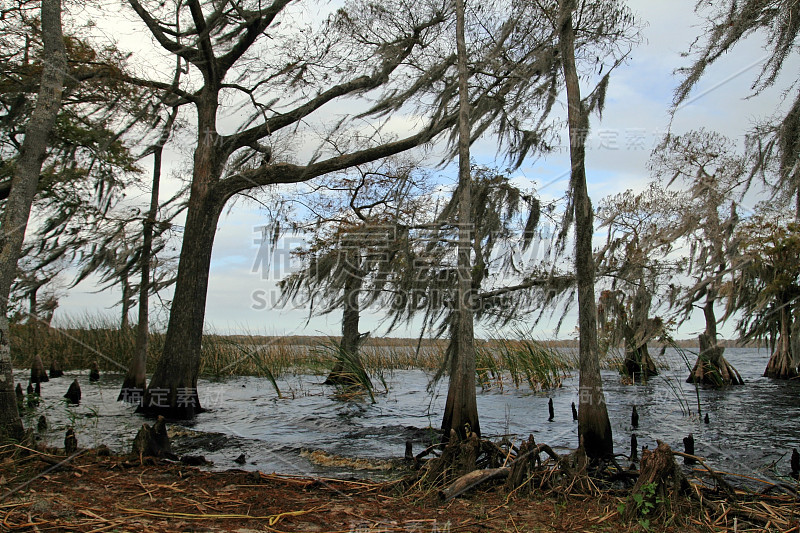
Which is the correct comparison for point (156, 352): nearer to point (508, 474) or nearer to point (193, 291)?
point (193, 291)

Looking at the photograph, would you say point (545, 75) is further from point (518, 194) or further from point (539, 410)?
point (539, 410)

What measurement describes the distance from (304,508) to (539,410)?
23.9 feet

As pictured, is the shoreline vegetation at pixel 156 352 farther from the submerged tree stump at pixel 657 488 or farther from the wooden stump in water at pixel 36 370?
the submerged tree stump at pixel 657 488

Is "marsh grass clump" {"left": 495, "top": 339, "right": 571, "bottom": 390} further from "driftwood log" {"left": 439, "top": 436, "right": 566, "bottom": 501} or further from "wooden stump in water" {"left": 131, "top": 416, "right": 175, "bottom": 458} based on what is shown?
"wooden stump in water" {"left": 131, "top": 416, "right": 175, "bottom": 458}

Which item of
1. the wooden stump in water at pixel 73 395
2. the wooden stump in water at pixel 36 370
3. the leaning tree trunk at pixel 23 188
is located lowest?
the wooden stump in water at pixel 73 395

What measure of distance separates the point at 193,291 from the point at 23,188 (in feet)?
15.4

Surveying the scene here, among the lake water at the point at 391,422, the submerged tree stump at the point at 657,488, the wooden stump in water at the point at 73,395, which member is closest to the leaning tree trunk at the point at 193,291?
the lake water at the point at 391,422

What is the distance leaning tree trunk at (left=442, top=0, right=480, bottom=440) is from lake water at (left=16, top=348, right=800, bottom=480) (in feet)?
2.27

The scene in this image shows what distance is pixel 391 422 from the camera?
9383mm

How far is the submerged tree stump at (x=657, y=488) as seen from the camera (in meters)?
3.67

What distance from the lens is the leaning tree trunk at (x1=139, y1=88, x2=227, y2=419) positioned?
388 inches

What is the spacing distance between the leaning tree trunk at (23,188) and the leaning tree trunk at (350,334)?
7328mm

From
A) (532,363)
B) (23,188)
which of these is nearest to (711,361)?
(532,363)

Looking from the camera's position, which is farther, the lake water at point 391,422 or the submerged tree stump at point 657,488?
the lake water at point 391,422
